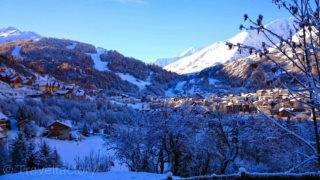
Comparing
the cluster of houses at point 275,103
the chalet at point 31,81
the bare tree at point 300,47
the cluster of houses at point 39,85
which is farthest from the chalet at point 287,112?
the chalet at point 31,81

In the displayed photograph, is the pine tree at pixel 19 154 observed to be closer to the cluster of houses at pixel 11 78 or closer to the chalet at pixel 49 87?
the cluster of houses at pixel 11 78

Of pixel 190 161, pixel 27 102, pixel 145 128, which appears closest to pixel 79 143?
pixel 145 128

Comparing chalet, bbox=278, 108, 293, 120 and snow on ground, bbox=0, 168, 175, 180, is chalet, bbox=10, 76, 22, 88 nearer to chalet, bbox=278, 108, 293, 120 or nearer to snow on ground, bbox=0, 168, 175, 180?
snow on ground, bbox=0, 168, 175, 180

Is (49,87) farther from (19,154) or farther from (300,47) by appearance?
(300,47)

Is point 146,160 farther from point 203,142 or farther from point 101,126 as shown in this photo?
point 101,126

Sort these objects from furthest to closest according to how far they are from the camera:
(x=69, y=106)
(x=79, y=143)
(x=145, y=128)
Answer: (x=69, y=106)
(x=79, y=143)
(x=145, y=128)

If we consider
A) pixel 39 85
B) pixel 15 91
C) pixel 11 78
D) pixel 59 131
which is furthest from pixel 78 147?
pixel 39 85

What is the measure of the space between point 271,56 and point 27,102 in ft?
310

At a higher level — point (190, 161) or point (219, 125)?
point (219, 125)

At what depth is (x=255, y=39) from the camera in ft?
23.5

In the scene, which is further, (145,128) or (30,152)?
(30,152)

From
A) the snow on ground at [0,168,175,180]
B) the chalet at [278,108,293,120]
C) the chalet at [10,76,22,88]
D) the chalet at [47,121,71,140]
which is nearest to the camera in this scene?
the chalet at [278,108,293,120]

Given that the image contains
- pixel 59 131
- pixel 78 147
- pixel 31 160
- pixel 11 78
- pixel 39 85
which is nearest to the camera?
pixel 31 160

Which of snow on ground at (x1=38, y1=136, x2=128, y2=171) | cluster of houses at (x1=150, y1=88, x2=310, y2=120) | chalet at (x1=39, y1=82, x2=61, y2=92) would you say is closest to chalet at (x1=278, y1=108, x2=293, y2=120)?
cluster of houses at (x1=150, y1=88, x2=310, y2=120)
